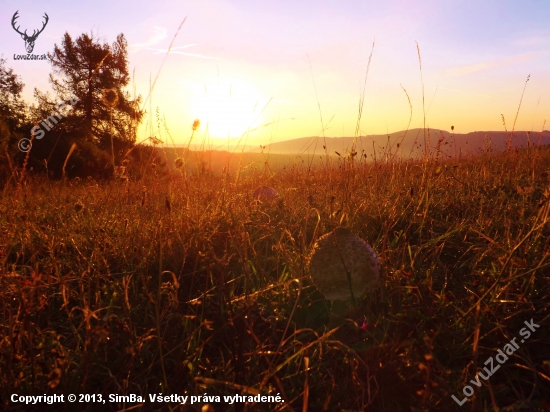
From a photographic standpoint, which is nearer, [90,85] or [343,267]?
[343,267]

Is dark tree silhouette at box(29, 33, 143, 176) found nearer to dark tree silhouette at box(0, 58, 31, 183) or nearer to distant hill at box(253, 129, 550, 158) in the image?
dark tree silhouette at box(0, 58, 31, 183)

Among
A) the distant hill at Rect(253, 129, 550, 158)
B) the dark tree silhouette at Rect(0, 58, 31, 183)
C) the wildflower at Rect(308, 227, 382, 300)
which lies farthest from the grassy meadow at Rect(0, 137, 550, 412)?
the dark tree silhouette at Rect(0, 58, 31, 183)

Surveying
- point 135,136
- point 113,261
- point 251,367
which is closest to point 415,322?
point 251,367

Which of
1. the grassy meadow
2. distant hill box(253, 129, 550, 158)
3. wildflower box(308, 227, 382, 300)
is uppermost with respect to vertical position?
distant hill box(253, 129, 550, 158)

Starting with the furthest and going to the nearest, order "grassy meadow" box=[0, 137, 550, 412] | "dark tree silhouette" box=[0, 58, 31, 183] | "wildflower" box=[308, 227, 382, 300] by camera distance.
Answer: "dark tree silhouette" box=[0, 58, 31, 183]
"wildflower" box=[308, 227, 382, 300]
"grassy meadow" box=[0, 137, 550, 412]

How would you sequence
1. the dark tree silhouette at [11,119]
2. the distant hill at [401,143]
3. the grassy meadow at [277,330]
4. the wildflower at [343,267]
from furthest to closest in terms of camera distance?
the dark tree silhouette at [11,119], the distant hill at [401,143], the wildflower at [343,267], the grassy meadow at [277,330]

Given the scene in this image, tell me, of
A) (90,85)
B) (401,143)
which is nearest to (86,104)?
(90,85)

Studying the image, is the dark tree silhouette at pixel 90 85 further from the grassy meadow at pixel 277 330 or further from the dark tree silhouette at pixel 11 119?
the grassy meadow at pixel 277 330

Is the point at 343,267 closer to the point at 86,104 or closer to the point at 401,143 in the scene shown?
the point at 401,143

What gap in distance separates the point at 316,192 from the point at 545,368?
275 centimetres

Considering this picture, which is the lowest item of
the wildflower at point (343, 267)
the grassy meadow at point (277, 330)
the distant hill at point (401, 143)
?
the grassy meadow at point (277, 330)

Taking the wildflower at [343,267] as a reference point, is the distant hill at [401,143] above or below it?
above

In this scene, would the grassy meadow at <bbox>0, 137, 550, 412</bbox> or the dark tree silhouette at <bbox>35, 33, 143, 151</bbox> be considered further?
the dark tree silhouette at <bbox>35, 33, 143, 151</bbox>

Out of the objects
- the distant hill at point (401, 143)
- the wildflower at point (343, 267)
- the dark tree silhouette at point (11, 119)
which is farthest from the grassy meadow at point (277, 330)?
the dark tree silhouette at point (11, 119)
